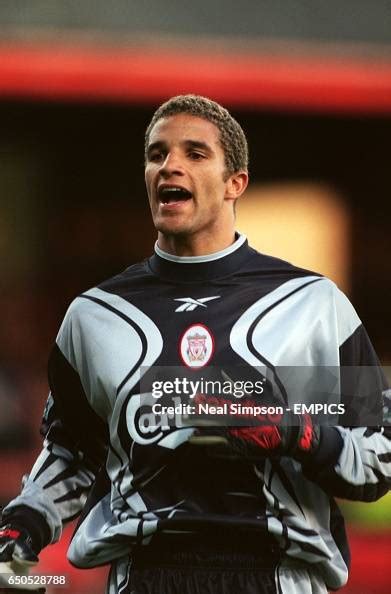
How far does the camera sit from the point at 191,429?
1.46 metres

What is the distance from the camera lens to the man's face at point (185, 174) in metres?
1.56

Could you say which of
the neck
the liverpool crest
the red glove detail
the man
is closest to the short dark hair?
the man

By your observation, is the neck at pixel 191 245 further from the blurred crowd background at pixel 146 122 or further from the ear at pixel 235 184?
the blurred crowd background at pixel 146 122

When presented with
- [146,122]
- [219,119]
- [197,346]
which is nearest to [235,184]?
[219,119]

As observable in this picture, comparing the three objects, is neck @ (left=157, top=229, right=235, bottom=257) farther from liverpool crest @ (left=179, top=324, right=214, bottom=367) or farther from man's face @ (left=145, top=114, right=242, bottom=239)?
liverpool crest @ (left=179, top=324, right=214, bottom=367)

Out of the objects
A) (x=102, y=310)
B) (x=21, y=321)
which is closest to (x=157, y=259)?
(x=102, y=310)

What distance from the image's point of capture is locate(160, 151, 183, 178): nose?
1.55 metres

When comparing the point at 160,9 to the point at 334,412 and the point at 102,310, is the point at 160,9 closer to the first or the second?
the point at 102,310

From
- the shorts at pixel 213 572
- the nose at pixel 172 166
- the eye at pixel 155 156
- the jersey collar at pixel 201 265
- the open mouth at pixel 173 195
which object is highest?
the eye at pixel 155 156

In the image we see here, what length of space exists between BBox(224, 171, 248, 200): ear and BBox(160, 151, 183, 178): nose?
92mm

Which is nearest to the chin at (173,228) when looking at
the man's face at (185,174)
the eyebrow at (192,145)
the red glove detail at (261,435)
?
the man's face at (185,174)

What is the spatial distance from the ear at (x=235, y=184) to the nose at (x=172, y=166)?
0.30 ft

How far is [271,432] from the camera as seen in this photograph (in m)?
1.40

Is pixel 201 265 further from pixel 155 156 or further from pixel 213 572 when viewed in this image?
pixel 213 572
